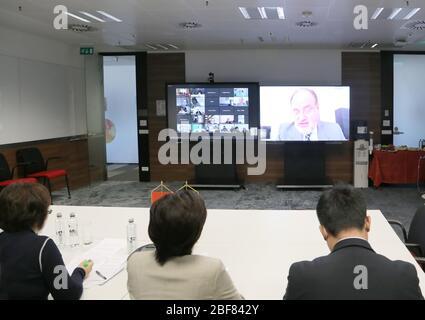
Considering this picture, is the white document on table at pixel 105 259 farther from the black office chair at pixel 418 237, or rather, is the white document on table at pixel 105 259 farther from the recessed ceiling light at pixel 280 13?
the recessed ceiling light at pixel 280 13

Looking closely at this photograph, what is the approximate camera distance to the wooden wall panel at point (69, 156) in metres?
7.02

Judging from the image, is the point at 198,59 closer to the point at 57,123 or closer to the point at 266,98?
the point at 266,98

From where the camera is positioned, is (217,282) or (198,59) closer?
(217,282)

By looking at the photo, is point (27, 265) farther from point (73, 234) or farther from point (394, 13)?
point (394, 13)

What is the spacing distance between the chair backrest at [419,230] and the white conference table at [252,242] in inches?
7.4

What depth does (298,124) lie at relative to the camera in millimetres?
7613

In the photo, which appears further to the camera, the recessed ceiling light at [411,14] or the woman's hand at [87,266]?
the recessed ceiling light at [411,14]

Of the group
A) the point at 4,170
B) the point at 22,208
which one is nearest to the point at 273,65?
the point at 4,170

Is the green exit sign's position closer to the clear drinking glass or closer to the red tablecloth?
the red tablecloth

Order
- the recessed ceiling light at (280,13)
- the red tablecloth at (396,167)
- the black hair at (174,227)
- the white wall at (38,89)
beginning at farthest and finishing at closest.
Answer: the red tablecloth at (396,167) → the white wall at (38,89) → the recessed ceiling light at (280,13) → the black hair at (174,227)

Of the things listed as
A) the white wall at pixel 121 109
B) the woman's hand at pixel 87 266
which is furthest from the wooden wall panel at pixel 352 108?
the woman's hand at pixel 87 266

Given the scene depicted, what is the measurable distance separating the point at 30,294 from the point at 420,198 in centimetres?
622

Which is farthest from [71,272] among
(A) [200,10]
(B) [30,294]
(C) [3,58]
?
(C) [3,58]
